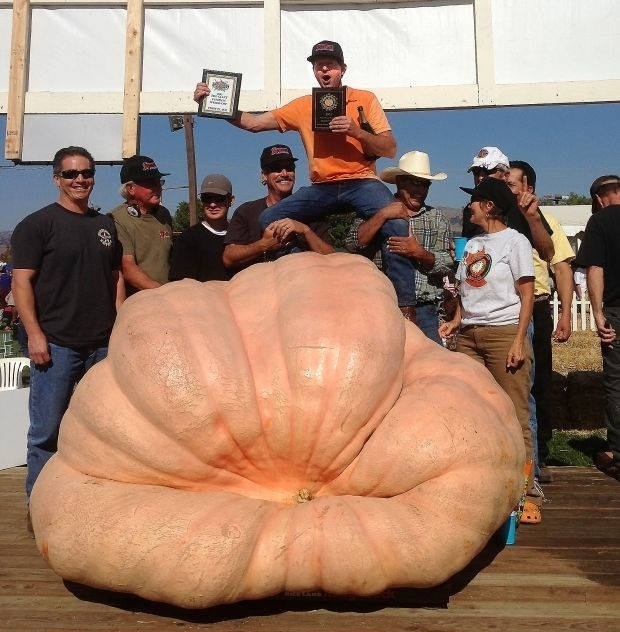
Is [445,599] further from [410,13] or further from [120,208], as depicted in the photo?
[410,13]

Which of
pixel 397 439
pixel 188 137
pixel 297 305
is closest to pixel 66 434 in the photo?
pixel 297 305

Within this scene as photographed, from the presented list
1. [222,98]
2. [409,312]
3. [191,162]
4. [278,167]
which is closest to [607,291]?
[409,312]

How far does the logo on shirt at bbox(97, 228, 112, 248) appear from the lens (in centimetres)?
434

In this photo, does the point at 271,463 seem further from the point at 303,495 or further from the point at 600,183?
the point at 600,183

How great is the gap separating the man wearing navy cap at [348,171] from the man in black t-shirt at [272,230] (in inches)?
5.6

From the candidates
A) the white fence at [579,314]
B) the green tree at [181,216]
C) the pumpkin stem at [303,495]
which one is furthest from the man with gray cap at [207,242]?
the green tree at [181,216]

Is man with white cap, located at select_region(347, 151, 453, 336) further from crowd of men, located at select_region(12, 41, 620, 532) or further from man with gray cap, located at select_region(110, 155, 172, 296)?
man with gray cap, located at select_region(110, 155, 172, 296)

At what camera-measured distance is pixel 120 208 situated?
201 inches

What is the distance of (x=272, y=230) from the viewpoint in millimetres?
4344

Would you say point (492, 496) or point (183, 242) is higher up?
point (183, 242)

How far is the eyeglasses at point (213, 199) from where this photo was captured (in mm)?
4949

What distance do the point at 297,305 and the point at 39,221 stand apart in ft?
6.13

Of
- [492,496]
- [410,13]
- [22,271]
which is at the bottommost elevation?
[492,496]

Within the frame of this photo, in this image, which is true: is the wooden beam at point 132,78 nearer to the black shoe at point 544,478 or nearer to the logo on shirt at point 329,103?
the logo on shirt at point 329,103
